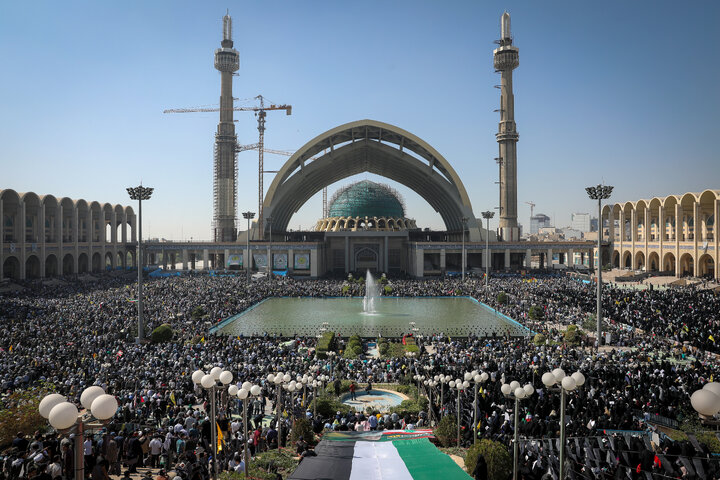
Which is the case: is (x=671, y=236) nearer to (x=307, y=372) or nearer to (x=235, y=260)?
(x=235, y=260)

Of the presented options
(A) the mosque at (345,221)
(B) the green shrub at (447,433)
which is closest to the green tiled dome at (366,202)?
(A) the mosque at (345,221)

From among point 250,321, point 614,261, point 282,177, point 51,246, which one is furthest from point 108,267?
point 614,261

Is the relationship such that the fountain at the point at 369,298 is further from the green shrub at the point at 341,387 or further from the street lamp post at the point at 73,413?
the street lamp post at the point at 73,413

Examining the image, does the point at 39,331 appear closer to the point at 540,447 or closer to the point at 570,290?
the point at 540,447

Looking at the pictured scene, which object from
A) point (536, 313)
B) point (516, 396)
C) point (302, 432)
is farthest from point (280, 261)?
point (516, 396)

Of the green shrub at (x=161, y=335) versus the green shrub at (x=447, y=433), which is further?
the green shrub at (x=161, y=335)

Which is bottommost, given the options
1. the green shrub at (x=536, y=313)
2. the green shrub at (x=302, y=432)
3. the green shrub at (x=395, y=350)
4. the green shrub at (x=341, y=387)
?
the green shrub at (x=341, y=387)
